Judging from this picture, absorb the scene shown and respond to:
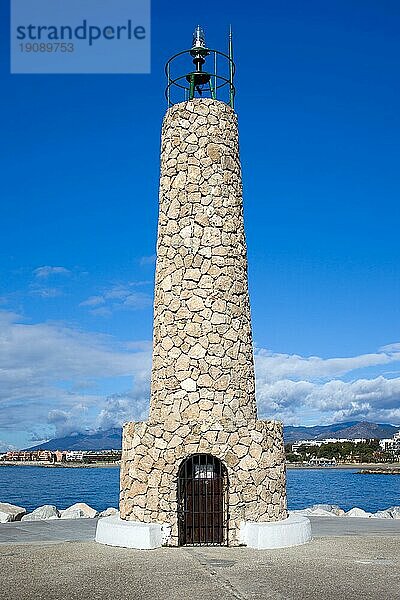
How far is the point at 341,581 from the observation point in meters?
9.00

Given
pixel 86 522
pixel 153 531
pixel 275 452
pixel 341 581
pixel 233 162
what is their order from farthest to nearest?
pixel 86 522 → pixel 233 162 → pixel 275 452 → pixel 153 531 → pixel 341 581

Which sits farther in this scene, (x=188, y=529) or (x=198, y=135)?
(x=198, y=135)

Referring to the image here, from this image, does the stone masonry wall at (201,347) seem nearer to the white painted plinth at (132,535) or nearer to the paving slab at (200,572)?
the white painted plinth at (132,535)

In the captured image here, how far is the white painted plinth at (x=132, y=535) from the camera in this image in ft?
37.7

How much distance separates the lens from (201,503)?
39.5 ft

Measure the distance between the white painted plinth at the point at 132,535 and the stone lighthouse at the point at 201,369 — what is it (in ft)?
0.11

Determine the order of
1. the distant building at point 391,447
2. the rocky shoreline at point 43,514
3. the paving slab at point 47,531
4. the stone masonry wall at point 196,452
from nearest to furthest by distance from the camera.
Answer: the stone masonry wall at point 196,452 < the paving slab at point 47,531 < the rocky shoreline at point 43,514 < the distant building at point 391,447

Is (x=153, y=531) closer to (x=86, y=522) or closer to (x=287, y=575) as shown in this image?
(x=287, y=575)

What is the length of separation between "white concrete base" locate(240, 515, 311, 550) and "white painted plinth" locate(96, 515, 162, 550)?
132 cm

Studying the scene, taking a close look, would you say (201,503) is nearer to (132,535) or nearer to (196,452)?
(196,452)

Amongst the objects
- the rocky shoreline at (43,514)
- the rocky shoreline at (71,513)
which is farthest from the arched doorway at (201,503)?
the rocky shoreline at (43,514)

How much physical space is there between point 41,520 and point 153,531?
5208 millimetres

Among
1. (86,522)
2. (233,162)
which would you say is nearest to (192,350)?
(233,162)

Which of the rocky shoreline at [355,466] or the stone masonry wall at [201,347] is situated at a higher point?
the stone masonry wall at [201,347]
